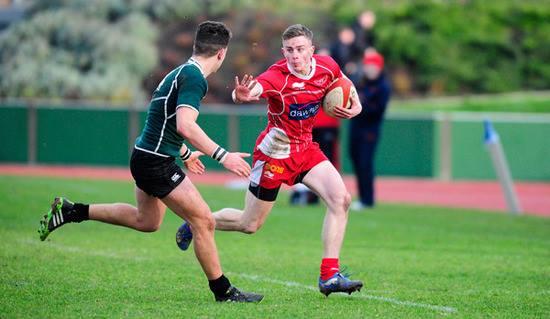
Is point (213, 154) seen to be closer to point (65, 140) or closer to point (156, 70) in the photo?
point (65, 140)

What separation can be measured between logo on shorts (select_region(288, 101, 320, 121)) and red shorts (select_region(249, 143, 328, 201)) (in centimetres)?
28

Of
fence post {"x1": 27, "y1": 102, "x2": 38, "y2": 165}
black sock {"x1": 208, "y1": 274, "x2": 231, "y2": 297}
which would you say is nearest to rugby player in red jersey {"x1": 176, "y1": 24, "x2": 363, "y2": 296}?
black sock {"x1": 208, "y1": 274, "x2": 231, "y2": 297}

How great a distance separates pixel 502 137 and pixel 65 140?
1085cm

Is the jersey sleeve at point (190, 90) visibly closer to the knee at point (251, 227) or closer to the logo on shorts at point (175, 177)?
the logo on shorts at point (175, 177)

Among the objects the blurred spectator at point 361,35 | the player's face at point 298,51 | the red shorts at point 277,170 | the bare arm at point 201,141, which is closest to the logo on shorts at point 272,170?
the red shorts at point 277,170

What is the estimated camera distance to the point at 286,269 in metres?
9.90

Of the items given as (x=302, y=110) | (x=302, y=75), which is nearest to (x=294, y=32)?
(x=302, y=75)

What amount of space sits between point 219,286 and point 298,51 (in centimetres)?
200

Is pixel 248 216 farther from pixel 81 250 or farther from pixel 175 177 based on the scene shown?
pixel 81 250

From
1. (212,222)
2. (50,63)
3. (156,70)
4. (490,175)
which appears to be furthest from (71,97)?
(212,222)

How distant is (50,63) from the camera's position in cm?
3138

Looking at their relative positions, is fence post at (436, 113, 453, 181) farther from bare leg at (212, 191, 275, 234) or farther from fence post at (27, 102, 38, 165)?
bare leg at (212, 191, 275, 234)

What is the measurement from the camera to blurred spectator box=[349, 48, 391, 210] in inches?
653

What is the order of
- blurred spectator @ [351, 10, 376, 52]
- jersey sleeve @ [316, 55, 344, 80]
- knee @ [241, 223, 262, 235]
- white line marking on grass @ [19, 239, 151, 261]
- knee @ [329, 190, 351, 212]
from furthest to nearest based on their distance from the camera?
blurred spectator @ [351, 10, 376, 52] → white line marking on grass @ [19, 239, 151, 261] → knee @ [241, 223, 262, 235] → jersey sleeve @ [316, 55, 344, 80] → knee @ [329, 190, 351, 212]
